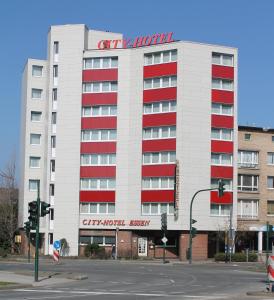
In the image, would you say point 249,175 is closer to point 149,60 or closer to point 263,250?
point 263,250

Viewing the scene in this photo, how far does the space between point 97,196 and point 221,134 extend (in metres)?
14.8

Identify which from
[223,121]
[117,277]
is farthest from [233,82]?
[117,277]

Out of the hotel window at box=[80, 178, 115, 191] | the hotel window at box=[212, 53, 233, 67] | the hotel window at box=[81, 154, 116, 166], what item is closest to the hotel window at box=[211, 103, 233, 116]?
the hotel window at box=[212, 53, 233, 67]

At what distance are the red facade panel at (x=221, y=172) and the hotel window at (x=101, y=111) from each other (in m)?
12.3

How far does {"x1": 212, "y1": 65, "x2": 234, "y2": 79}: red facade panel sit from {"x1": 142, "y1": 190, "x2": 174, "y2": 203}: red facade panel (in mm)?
13313

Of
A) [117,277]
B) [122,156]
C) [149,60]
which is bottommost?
[117,277]

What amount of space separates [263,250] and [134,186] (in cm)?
1652

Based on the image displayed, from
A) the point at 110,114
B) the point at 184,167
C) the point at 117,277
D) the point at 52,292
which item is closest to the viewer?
the point at 52,292

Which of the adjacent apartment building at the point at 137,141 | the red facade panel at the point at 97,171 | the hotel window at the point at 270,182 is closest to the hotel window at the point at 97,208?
the adjacent apartment building at the point at 137,141

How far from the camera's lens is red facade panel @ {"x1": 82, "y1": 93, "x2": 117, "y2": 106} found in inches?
2985

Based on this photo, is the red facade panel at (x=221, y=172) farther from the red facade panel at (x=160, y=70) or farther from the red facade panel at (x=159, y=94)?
the red facade panel at (x=160, y=70)

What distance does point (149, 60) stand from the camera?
75.4 m

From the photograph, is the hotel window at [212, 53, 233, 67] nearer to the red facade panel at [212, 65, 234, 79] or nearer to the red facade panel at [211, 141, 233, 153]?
the red facade panel at [212, 65, 234, 79]

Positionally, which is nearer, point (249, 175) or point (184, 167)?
point (184, 167)
